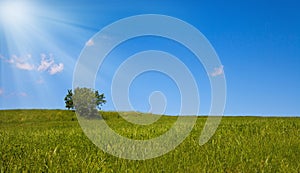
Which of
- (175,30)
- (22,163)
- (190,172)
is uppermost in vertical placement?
(175,30)

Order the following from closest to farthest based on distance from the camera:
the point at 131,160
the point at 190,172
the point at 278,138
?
the point at 190,172, the point at 131,160, the point at 278,138

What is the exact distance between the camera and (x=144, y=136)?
1195cm

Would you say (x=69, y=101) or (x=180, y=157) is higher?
(x=69, y=101)

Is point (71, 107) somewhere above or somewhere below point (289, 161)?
above

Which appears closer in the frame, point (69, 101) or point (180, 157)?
point (180, 157)

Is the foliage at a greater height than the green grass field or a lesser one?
greater

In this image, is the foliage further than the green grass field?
Yes

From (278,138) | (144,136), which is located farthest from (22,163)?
(278,138)

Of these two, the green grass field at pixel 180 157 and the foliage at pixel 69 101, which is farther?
the foliage at pixel 69 101

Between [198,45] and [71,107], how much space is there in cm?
4815

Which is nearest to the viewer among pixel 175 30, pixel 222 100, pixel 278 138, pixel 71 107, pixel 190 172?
pixel 190 172

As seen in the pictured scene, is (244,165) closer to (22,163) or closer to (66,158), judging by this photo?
(66,158)

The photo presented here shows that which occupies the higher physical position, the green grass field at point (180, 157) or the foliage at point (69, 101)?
the foliage at point (69, 101)

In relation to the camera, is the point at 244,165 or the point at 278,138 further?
the point at 278,138
